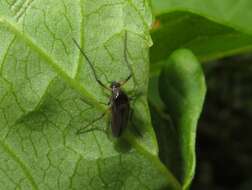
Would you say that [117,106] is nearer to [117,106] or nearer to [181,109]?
[117,106]

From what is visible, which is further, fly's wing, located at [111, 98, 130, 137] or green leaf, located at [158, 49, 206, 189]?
fly's wing, located at [111, 98, 130, 137]

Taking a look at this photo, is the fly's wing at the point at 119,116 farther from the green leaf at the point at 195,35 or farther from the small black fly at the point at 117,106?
the green leaf at the point at 195,35

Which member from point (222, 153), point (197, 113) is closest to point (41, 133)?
point (197, 113)

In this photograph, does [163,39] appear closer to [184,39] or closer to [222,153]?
[184,39]

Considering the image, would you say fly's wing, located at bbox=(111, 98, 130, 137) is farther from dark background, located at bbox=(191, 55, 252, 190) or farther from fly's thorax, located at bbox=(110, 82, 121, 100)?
dark background, located at bbox=(191, 55, 252, 190)

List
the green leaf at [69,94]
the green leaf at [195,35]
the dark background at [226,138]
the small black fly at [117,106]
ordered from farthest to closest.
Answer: the dark background at [226,138] < the green leaf at [195,35] < the small black fly at [117,106] < the green leaf at [69,94]

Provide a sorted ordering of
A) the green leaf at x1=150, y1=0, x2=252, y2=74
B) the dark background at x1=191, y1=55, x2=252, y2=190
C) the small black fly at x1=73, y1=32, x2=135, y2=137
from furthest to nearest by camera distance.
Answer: the dark background at x1=191, y1=55, x2=252, y2=190, the green leaf at x1=150, y1=0, x2=252, y2=74, the small black fly at x1=73, y1=32, x2=135, y2=137

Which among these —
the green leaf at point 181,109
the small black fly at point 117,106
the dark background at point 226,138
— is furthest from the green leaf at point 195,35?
the dark background at point 226,138

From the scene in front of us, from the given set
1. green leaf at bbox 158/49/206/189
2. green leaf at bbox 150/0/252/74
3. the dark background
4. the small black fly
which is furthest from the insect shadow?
the dark background
